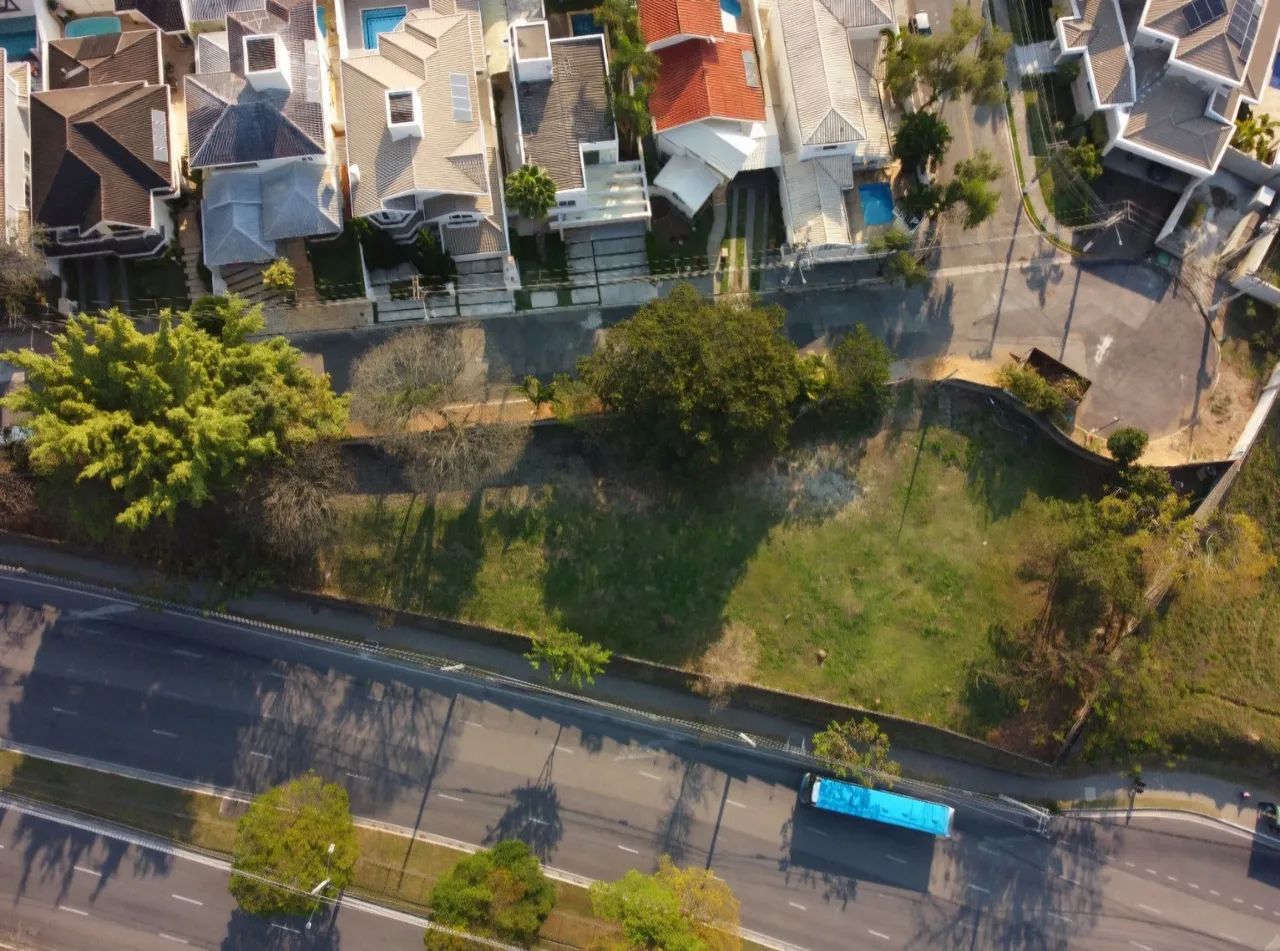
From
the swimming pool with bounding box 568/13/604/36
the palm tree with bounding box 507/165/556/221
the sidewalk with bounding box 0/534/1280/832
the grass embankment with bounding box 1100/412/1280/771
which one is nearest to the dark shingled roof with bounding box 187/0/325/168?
the palm tree with bounding box 507/165/556/221

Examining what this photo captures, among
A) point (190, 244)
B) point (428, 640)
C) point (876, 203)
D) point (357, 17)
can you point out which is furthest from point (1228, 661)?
point (190, 244)

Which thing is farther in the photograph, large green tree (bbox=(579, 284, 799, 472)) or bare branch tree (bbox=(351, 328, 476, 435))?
bare branch tree (bbox=(351, 328, 476, 435))

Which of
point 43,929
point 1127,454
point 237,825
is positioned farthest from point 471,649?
point 1127,454

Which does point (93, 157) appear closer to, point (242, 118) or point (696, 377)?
point (242, 118)

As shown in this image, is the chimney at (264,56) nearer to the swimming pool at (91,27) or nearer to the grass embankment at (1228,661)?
the swimming pool at (91,27)

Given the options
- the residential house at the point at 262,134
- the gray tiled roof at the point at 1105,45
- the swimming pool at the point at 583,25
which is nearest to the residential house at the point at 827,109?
the swimming pool at the point at 583,25

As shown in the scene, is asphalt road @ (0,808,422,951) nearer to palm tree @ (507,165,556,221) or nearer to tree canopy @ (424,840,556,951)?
tree canopy @ (424,840,556,951)
